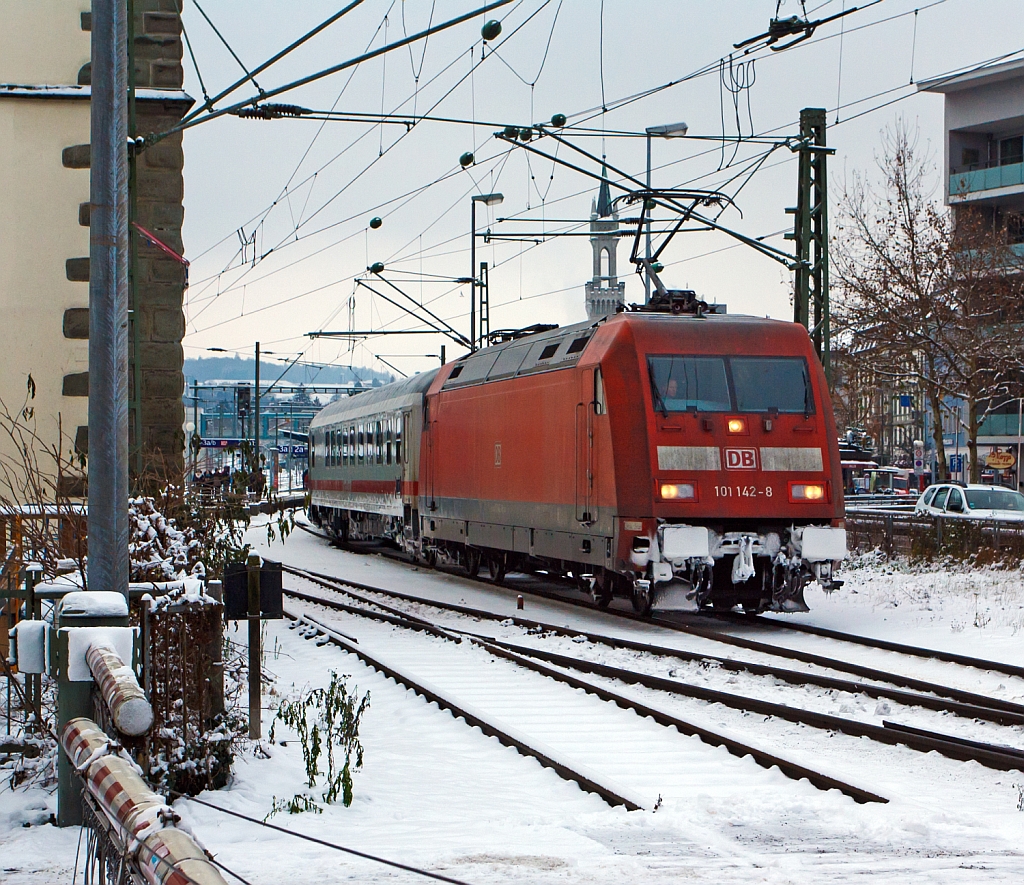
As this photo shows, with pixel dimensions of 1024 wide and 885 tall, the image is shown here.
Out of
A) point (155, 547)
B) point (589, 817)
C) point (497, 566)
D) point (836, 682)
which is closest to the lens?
point (589, 817)

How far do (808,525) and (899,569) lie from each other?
22.9ft

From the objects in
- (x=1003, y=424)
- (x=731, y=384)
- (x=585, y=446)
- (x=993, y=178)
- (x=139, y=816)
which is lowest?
(x=139, y=816)

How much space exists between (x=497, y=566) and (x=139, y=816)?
761 inches

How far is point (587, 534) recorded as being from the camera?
16422mm

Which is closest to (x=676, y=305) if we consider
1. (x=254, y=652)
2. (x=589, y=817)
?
(x=254, y=652)

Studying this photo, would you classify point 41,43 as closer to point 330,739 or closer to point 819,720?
point 330,739

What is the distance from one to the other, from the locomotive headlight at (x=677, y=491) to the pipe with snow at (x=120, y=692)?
33.7 ft

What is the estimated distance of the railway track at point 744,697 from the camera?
8.22 meters

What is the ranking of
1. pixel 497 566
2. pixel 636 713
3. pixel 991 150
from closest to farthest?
pixel 636 713 < pixel 497 566 < pixel 991 150

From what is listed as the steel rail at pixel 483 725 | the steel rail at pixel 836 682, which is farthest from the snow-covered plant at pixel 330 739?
the steel rail at pixel 836 682

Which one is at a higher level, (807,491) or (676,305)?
(676,305)

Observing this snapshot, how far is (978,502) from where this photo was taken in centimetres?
2686

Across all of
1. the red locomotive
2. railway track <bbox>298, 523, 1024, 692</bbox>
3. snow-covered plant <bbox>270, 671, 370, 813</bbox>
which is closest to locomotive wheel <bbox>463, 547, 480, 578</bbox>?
railway track <bbox>298, 523, 1024, 692</bbox>

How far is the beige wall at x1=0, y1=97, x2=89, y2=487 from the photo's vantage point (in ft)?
37.4
